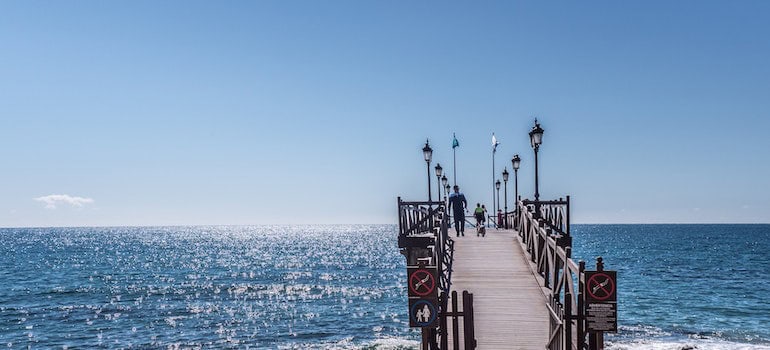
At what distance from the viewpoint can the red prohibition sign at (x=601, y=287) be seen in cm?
907

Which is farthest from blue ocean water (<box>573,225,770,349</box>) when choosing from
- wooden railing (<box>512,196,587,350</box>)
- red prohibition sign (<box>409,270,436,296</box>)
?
red prohibition sign (<box>409,270,436,296</box>)

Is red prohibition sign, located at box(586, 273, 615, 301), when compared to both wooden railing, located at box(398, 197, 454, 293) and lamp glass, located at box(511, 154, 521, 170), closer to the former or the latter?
wooden railing, located at box(398, 197, 454, 293)

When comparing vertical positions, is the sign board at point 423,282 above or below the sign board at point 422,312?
above

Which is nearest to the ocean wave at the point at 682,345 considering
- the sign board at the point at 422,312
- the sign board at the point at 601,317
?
the sign board at the point at 601,317

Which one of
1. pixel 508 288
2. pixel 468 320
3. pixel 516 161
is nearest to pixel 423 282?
pixel 468 320

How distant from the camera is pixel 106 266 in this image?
83.8 metres

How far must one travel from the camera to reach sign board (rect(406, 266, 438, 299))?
928 centimetres

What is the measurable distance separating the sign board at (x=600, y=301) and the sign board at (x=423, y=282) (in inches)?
92.8

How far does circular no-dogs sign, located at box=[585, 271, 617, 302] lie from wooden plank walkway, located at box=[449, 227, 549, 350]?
6.36ft

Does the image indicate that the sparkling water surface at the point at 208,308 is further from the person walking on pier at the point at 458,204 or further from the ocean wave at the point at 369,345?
the person walking on pier at the point at 458,204

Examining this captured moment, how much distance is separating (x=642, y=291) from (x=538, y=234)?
1405 inches

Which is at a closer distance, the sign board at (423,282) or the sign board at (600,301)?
the sign board at (600,301)

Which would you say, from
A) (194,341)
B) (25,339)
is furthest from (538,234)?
(25,339)

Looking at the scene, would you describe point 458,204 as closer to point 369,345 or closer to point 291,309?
point 369,345
